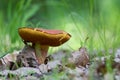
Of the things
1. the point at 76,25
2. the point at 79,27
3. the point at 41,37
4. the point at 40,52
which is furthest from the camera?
the point at 79,27

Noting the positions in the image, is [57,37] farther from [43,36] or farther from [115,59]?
[115,59]

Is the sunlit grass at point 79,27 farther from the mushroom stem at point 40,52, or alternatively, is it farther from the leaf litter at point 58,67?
the mushroom stem at point 40,52

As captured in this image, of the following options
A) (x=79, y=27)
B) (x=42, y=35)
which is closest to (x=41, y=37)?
(x=42, y=35)

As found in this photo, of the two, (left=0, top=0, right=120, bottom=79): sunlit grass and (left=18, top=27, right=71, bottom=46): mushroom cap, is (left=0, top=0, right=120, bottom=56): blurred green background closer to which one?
(left=0, top=0, right=120, bottom=79): sunlit grass

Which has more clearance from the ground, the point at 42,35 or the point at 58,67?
the point at 42,35

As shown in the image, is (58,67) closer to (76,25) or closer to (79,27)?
(76,25)

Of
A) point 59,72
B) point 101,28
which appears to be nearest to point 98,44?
point 101,28

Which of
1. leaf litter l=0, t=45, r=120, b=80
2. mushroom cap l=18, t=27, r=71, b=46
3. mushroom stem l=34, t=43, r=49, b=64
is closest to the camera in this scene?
leaf litter l=0, t=45, r=120, b=80

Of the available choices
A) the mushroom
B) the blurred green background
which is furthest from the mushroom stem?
the blurred green background
